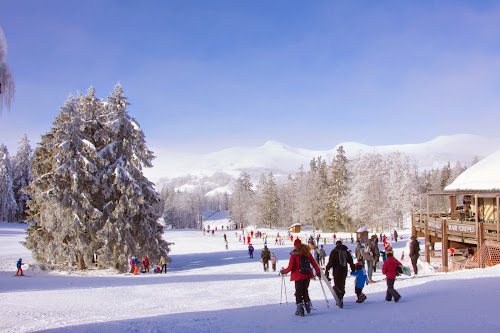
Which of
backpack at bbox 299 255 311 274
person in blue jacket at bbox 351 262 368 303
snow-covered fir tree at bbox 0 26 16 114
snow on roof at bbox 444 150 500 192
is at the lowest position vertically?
person in blue jacket at bbox 351 262 368 303

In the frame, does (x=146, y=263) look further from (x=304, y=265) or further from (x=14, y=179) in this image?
(x=14, y=179)

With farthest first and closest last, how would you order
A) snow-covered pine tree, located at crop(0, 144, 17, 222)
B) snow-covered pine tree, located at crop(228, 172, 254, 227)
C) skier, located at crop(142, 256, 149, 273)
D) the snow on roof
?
1. snow-covered pine tree, located at crop(228, 172, 254, 227)
2. snow-covered pine tree, located at crop(0, 144, 17, 222)
3. skier, located at crop(142, 256, 149, 273)
4. the snow on roof

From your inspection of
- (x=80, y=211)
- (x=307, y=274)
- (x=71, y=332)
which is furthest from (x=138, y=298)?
(x=80, y=211)

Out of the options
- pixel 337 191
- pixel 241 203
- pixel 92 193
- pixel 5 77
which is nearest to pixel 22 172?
pixel 92 193

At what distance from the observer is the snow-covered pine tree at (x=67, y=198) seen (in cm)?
2531

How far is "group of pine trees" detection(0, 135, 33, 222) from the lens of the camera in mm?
60344

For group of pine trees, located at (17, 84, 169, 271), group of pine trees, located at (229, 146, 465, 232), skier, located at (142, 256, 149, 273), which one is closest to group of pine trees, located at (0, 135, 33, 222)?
group of pine trees, located at (17, 84, 169, 271)

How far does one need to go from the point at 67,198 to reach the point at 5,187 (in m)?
44.6

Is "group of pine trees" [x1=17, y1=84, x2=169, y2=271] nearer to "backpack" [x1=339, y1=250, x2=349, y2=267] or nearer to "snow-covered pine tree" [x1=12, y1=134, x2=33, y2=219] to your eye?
"backpack" [x1=339, y1=250, x2=349, y2=267]

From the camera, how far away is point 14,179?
214ft

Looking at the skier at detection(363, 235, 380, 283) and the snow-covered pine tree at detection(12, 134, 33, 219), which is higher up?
the snow-covered pine tree at detection(12, 134, 33, 219)

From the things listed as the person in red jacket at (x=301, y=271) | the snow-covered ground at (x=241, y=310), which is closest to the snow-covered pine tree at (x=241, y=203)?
the snow-covered ground at (x=241, y=310)

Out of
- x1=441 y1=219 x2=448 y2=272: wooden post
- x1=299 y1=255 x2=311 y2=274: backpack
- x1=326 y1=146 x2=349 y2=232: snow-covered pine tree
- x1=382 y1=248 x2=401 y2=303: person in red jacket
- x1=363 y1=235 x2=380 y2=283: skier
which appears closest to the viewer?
x1=299 y1=255 x2=311 y2=274: backpack

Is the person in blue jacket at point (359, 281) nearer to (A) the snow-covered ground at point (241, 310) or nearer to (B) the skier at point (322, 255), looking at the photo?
(A) the snow-covered ground at point (241, 310)
